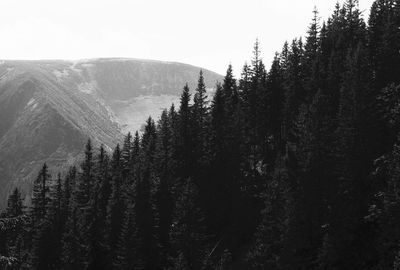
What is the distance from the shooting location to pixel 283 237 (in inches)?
1682

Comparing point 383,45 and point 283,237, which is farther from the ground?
point 383,45

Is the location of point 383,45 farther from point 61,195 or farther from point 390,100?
point 390,100

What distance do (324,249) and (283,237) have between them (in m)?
5.29

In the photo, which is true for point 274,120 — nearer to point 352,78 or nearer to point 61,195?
point 352,78

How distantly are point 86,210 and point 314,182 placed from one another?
3574 centimetres

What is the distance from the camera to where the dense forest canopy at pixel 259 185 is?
40375mm

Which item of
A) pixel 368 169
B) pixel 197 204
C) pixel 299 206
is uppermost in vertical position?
pixel 368 169

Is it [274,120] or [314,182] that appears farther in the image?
[274,120]

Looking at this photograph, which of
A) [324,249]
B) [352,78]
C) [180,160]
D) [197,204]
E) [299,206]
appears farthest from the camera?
[180,160]

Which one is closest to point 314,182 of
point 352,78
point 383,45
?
point 352,78

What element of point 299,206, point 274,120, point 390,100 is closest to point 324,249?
point 299,206

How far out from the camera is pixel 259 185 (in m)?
64.2

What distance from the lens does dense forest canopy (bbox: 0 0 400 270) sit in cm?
4038

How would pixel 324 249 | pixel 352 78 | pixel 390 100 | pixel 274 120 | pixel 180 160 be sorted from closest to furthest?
pixel 390 100 < pixel 324 249 < pixel 352 78 < pixel 180 160 < pixel 274 120
